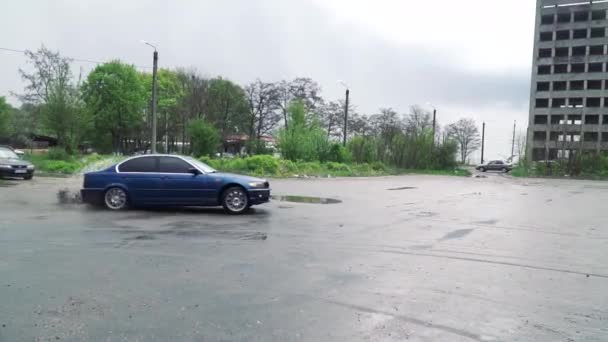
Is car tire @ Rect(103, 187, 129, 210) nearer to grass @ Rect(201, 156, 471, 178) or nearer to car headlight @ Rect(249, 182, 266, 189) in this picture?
car headlight @ Rect(249, 182, 266, 189)

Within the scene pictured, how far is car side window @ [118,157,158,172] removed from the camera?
12125 mm

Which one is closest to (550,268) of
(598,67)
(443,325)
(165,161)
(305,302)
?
(443,325)

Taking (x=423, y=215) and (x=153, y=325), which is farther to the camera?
(x=423, y=215)

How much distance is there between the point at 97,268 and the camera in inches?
246

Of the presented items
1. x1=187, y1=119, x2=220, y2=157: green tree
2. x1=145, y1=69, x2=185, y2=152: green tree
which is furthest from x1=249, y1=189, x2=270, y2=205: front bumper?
x1=145, y1=69, x2=185, y2=152: green tree

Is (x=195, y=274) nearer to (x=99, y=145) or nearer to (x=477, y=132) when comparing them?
(x=99, y=145)

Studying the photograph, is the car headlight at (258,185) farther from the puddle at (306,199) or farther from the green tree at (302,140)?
the green tree at (302,140)

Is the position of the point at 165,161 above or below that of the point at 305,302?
above

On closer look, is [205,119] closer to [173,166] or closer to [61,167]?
[61,167]

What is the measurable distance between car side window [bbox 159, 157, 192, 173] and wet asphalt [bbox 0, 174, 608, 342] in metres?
1.24

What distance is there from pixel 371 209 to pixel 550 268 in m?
6.91

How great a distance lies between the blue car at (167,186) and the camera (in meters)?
11.9

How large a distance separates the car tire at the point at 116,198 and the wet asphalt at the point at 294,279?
70 cm

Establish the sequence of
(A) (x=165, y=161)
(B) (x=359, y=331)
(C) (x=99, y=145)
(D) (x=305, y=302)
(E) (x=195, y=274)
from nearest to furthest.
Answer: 1. (B) (x=359, y=331)
2. (D) (x=305, y=302)
3. (E) (x=195, y=274)
4. (A) (x=165, y=161)
5. (C) (x=99, y=145)
